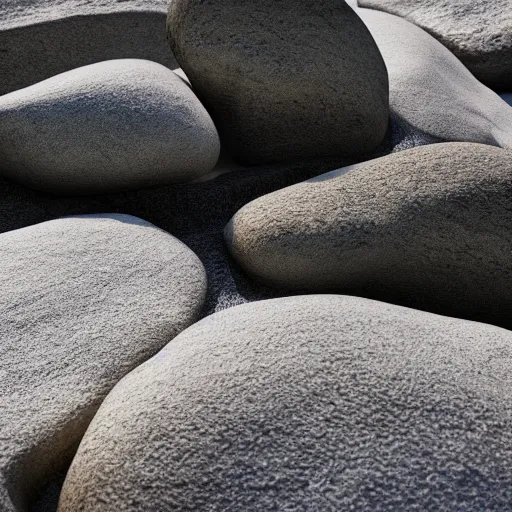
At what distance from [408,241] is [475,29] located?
166 centimetres

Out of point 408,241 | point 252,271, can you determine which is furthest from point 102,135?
point 408,241

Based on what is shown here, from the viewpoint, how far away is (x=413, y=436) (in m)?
0.82

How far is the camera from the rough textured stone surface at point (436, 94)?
1.94 meters

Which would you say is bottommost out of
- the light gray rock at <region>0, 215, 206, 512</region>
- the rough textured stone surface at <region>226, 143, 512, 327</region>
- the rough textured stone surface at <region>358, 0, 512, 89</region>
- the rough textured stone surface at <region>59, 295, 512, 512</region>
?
the rough textured stone surface at <region>358, 0, 512, 89</region>

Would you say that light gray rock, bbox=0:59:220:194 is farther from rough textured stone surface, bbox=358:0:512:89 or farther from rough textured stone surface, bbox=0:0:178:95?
rough textured stone surface, bbox=358:0:512:89

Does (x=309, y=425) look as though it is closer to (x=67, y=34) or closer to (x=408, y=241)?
(x=408, y=241)

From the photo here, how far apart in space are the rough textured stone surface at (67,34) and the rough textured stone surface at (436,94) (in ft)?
2.52

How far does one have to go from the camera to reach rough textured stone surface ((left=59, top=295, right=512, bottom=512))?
2.57ft

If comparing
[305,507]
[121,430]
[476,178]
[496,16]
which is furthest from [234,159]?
[496,16]

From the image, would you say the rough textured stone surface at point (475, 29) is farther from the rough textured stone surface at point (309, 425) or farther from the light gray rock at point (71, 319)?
the rough textured stone surface at point (309, 425)

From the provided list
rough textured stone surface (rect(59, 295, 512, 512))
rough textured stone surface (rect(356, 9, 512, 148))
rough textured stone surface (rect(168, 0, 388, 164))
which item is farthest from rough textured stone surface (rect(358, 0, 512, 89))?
rough textured stone surface (rect(59, 295, 512, 512))

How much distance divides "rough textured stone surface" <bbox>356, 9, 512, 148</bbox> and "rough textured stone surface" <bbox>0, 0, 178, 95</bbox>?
769mm

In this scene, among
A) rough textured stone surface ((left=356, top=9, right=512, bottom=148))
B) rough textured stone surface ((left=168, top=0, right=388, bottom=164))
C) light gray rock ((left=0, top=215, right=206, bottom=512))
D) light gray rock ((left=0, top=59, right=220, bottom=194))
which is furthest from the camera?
rough textured stone surface ((left=356, top=9, right=512, bottom=148))

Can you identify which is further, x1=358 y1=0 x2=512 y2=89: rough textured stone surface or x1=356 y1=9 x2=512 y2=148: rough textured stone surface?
x1=358 y1=0 x2=512 y2=89: rough textured stone surface
